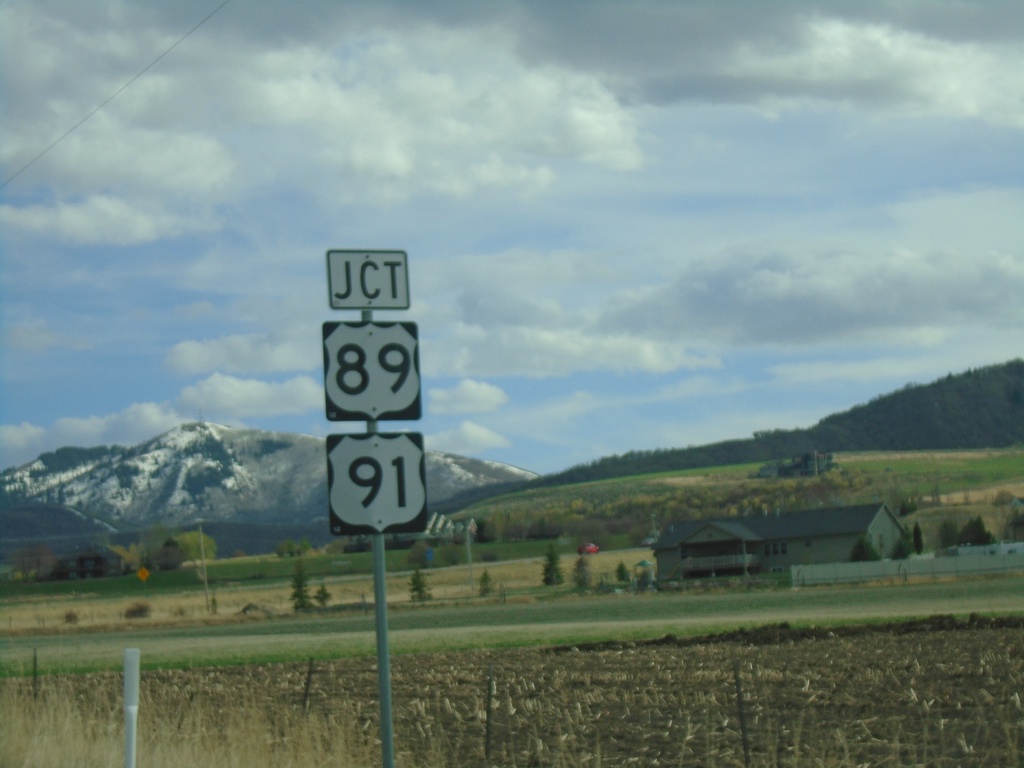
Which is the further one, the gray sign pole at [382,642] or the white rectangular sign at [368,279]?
the white rectangular sign at [368,279]

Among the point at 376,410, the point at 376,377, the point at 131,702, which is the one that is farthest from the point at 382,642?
the point at 131,702

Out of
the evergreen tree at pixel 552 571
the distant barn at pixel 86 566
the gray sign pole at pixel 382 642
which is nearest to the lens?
the gray sign pole at pixel 382 642

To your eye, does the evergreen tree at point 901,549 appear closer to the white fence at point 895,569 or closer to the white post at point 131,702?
the white fence at point 895,569

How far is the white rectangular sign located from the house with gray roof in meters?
96.1

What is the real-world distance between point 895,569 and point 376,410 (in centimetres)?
8013

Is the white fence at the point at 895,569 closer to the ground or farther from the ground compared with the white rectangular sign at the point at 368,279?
closer to the ground

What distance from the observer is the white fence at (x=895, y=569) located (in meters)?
83.5

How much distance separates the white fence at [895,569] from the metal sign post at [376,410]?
76965 mm

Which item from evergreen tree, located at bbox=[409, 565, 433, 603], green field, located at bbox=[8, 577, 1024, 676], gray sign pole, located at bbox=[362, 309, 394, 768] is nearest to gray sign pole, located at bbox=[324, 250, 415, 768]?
gray sign pole, located at bbox=[362, 309, 394, 768]

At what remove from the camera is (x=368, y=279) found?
9.68 metres

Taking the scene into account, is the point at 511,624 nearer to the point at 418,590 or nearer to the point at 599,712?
the point at 599,712

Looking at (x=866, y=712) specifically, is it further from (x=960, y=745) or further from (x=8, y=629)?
(x=8, y=629)

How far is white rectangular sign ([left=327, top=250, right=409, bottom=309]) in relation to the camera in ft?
31.5

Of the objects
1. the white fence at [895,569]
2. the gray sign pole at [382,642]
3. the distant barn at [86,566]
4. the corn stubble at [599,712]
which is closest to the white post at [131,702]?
the corn stubble at [599,712]
